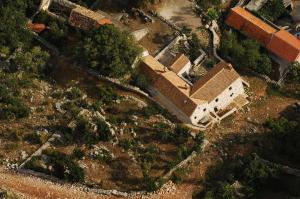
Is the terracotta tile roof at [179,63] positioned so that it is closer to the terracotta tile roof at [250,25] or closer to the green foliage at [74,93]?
the terracotta tile roof at [250,25]

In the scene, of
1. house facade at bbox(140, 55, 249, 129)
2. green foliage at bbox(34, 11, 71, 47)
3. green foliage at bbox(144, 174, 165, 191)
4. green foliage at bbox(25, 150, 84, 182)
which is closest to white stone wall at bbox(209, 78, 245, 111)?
house facade at bbox(140, 55, 249, 129)

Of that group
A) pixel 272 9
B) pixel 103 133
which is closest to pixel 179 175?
pixel 103 133

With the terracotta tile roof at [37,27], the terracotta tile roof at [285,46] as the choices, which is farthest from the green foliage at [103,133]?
the terracotta tile roof at [285,46]

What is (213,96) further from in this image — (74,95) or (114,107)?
(74,95)

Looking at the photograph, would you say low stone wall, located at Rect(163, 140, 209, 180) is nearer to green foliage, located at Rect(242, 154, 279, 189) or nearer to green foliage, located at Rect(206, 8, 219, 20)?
green foliage, located at Rect(242, 154, 279, 189)

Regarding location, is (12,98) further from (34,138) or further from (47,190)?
(47,190)
